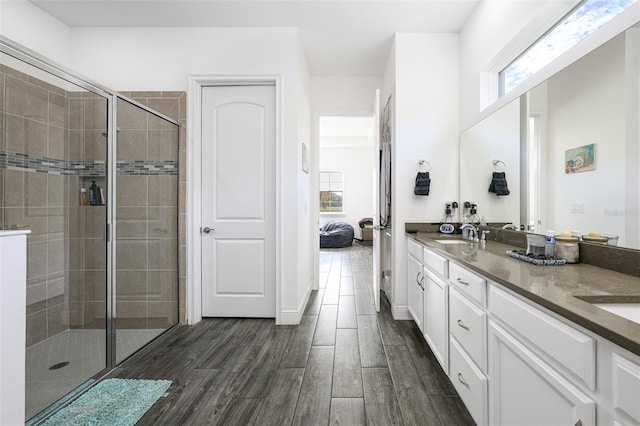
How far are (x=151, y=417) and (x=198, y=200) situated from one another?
1752 mm

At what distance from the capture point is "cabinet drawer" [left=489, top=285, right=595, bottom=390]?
0.71 m

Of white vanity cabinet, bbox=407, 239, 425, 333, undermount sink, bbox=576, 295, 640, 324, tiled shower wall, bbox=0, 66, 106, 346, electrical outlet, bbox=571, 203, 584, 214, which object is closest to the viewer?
undermount sink, bbox=576, 295, 640, 324

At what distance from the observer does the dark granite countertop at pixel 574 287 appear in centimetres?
65

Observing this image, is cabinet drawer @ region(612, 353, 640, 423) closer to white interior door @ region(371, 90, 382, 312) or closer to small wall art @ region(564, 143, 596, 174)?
small wall art @ region(564, 143, 596, 174)

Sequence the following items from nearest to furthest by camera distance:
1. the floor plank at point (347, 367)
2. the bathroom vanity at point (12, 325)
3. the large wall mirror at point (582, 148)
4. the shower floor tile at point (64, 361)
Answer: the bathroom vanity at point (12, 325)
the large wall mirror at point (582, 148)
the shower floor tile at point (64, 361)
the floor plank at point (347, 367)

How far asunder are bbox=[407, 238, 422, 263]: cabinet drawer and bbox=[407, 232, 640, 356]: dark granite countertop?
74cm

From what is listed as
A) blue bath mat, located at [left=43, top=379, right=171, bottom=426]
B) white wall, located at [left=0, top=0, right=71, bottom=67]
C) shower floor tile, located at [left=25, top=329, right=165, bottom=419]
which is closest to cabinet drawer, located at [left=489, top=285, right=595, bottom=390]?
blue bath mat, located at [left=43, top=379, right=171, bottom=426]

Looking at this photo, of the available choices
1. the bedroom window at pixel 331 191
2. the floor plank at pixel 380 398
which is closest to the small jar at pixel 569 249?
the floor plank at pixel 380 398

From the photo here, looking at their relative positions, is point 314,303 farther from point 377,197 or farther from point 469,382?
point 469,382

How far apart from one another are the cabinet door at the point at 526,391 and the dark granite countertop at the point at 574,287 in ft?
0.65

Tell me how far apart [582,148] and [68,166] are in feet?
10.4

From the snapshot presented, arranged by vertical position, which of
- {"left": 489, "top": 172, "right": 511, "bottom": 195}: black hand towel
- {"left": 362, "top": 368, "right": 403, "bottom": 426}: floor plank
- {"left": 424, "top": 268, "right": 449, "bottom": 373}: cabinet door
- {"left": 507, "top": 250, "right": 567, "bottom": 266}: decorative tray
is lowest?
{"left": 362, "top": 368, "right": 403, "bottom": 426}: floor plank

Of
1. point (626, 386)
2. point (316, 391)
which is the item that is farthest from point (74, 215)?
point (626, 386)

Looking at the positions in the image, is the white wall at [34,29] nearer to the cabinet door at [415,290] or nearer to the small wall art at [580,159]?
the cabinet door at [415,290]
